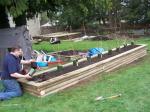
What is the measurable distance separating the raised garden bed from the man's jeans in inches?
8.8

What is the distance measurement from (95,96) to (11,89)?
190 cm

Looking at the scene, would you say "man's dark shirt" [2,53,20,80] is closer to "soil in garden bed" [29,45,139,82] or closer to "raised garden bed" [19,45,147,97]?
"raised garden bed" [19,45,147,97]

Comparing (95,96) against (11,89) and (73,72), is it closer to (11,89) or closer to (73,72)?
(73,72)

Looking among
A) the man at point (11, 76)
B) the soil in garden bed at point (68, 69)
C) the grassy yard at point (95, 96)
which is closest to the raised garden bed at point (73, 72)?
the soil in garden bed at point (68, 69)

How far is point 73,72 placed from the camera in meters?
7.82

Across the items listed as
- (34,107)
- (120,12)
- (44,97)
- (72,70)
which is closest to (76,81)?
(72,70)

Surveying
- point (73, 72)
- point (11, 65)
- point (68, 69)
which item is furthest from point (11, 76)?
point (68, 69)

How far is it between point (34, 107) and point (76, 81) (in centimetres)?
172

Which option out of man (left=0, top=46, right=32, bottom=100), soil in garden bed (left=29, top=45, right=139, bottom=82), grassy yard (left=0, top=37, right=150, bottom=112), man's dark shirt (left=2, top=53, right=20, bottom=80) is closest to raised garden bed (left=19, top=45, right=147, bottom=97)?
soil in garden bed (left=29, top=45, right=139, bottom=82)

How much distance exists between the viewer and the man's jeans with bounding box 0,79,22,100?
696 centimetres

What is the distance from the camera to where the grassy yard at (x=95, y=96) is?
19.7 ft

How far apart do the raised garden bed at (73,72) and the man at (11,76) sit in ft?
0.88

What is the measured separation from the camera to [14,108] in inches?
249

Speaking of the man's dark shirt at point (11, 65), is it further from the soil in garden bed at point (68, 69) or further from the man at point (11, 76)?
the soil in garden bed at point (68, 69)
